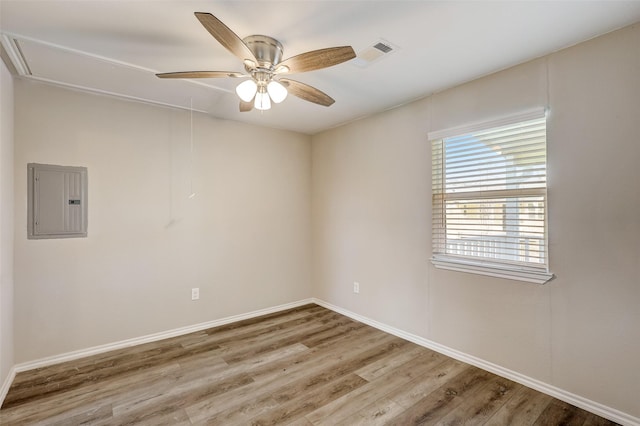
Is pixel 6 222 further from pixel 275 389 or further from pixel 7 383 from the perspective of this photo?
pixel 275 389

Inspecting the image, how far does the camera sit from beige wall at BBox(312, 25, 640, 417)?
1856mm

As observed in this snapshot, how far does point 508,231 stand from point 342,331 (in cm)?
194

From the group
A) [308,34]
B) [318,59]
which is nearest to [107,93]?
[308,34]

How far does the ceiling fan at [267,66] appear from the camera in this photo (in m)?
1.62

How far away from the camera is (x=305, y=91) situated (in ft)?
6.97

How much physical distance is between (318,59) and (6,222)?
2.56 metres

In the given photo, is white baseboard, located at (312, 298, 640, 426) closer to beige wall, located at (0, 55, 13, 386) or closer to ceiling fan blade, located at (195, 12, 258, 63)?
ceiling fan blade, located at (195, 12, 258, 63)

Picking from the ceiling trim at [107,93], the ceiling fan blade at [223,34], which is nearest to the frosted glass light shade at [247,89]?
the ceiling fan blade at [223,34]

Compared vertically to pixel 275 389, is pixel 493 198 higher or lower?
higher

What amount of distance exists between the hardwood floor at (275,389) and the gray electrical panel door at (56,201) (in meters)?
1.16

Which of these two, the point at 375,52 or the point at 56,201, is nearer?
the point at 375,52

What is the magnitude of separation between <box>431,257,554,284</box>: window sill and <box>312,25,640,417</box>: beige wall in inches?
2.2

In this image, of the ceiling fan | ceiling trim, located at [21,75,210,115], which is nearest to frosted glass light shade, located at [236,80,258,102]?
the ceiling fan

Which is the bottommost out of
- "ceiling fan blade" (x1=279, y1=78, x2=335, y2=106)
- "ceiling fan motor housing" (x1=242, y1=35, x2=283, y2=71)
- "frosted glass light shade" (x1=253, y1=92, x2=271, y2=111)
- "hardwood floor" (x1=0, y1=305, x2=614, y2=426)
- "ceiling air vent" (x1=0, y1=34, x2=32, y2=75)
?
"hardwood floor" (x1=0, y1=305, x2=614, y2=426)
